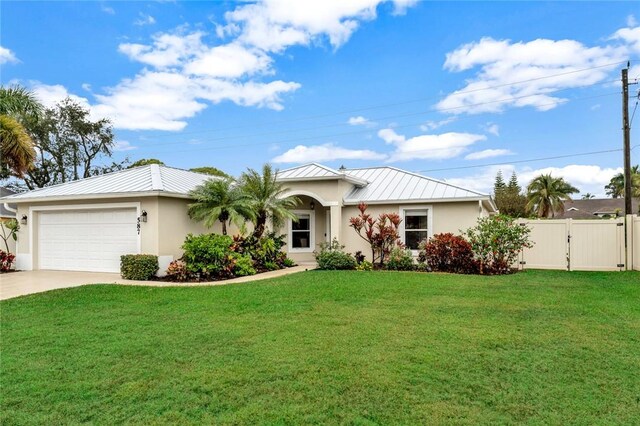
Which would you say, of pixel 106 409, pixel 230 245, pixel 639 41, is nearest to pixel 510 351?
pixel 106 409

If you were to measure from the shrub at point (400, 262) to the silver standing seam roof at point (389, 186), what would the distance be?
2165 millimetres

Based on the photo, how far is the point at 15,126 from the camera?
18.1 meters

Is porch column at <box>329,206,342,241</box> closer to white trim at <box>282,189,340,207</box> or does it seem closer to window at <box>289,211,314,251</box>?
white trim at <box>282,189,340,207</box>

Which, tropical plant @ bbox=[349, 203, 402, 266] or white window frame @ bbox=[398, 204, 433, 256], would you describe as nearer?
tropical plant @ bbox=[349, 203, 402, 266]

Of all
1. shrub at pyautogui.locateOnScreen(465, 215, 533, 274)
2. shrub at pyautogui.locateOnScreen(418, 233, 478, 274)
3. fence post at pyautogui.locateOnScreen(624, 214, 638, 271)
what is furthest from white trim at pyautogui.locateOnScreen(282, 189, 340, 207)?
fence post at pyautogui.locateOnScreen(624, 214, 638, 271)

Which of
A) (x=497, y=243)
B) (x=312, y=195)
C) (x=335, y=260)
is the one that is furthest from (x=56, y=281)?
(x=497, y=243)

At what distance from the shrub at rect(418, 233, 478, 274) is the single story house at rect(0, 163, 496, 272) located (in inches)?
42.9

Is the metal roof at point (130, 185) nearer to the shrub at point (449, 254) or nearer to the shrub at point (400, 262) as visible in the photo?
the shrub at point (400, 262)

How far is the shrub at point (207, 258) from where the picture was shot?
522 inches

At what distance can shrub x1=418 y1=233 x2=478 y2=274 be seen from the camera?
14.5 metres

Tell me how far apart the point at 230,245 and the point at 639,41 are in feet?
56.4

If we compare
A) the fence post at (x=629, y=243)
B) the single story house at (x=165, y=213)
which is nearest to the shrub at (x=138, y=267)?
the single story house at (x=165, y=213)

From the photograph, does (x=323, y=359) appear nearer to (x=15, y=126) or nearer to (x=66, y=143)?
(x=15, y=126)

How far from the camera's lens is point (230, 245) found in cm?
1445
